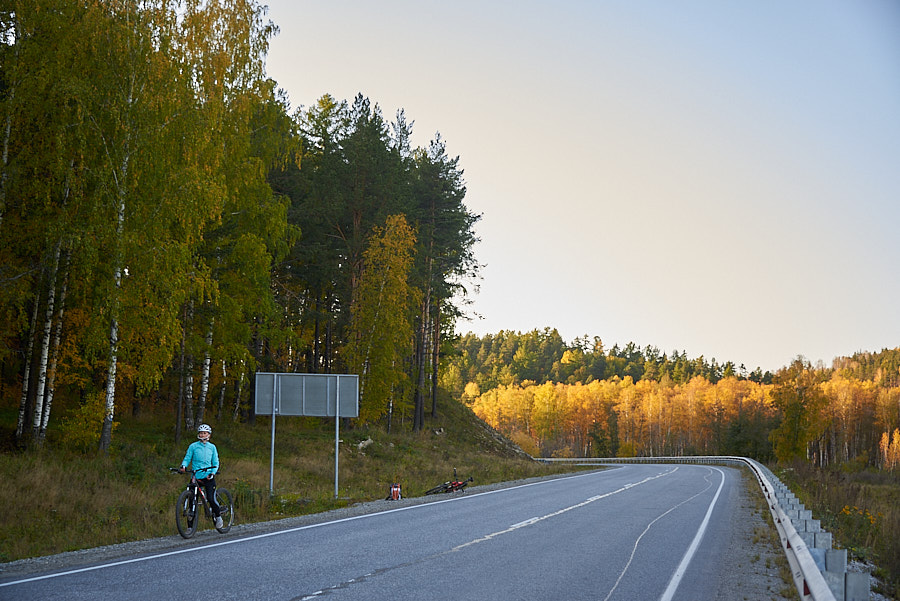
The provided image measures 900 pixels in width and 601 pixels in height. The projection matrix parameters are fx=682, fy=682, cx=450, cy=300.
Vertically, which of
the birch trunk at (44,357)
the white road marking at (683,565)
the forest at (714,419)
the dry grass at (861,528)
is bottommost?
the forest at (714,419)

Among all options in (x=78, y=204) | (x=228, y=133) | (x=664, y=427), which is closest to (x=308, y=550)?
(x=78, y=204)

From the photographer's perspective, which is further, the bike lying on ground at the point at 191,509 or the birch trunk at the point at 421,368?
the birch trunk at the point at 421,368

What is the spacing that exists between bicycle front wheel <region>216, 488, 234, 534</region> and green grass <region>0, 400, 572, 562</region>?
936 millimetres

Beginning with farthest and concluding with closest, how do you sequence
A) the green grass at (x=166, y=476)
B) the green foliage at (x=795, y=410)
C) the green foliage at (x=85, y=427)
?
the green foliage at (x=795, y=410) → the green foliage at (x=85, y=427) → the green grass at (x=166, y=476)

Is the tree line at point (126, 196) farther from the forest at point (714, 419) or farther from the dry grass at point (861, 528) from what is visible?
the forest at point (714, 419)

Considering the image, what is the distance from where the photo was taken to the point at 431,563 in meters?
9.04

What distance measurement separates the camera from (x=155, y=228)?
1848cm

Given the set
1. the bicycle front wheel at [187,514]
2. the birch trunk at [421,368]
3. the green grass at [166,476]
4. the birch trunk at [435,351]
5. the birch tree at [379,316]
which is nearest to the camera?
the bicycle front wheel at [187,514]

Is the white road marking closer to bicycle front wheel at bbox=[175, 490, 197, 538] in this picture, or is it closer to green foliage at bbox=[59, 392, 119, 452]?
bicycle front wheel at bbox=[175, 490, 197, 538]

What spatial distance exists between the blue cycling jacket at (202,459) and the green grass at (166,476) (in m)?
1.40

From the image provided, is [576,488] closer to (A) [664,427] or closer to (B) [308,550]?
(B) [308,550]

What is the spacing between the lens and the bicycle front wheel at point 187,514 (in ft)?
37.0

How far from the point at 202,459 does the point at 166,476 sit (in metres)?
7.73

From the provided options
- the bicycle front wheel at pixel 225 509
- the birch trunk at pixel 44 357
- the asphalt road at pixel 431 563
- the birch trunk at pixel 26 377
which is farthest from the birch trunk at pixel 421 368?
the bicycle front wheel at pixel 225 509
